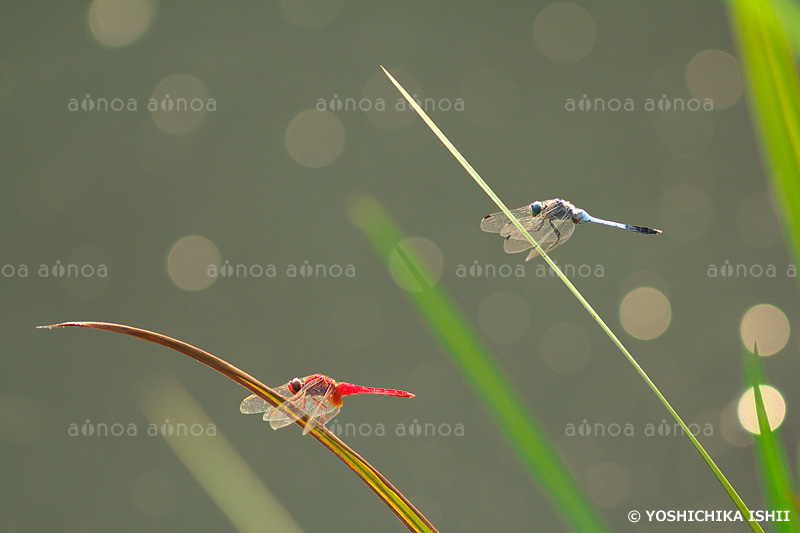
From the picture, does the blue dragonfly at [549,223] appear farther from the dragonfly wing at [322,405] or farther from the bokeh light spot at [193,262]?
the bokeh light spot at [193,262]

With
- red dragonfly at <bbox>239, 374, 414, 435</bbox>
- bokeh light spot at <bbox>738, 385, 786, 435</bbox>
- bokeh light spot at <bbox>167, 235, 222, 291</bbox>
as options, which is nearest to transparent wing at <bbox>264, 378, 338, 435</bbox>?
red dragonfly at <bbox>239, 374, 414, 435</bbox>

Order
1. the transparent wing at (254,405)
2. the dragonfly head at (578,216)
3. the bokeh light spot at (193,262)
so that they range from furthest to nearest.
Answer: the bokeh light spot at (193,262)
the dragonfly head at (578,216)
the transparent wing at (254,405)

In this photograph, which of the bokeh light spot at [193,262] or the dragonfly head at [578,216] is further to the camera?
the bokeh light spot at [193,262]

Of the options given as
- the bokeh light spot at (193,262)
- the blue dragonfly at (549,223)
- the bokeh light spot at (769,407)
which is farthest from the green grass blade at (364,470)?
the bokeh light spot at (769,407)

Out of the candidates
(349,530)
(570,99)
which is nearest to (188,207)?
(349,530)

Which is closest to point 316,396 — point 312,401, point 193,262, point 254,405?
point 312,401

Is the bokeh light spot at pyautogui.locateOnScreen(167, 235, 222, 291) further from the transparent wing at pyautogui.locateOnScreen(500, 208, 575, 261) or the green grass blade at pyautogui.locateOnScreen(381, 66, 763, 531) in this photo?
the green grass blade at pyautogui.locateOnScreen(381, 66, 763, 531)
